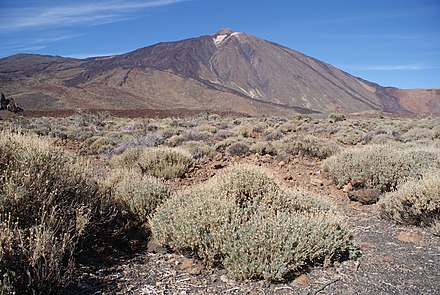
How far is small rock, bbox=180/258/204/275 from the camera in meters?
3.80

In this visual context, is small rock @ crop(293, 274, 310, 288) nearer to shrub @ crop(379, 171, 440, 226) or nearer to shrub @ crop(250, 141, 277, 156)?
shrub @ crop(379, 171, 440, 226)

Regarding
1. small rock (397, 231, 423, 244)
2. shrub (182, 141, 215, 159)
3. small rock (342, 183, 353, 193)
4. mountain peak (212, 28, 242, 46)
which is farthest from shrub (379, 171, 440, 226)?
mountain peak (212, 28, 242, 46)

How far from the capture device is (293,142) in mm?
11047

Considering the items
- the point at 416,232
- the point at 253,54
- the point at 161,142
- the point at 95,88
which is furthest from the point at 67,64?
the point at 416,232

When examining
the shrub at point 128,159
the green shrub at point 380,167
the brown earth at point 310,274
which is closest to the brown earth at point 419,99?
the green shrub at point 380,167

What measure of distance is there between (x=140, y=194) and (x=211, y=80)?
447 feet

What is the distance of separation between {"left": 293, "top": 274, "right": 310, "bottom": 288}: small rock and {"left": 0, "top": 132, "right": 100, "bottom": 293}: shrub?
7.09 ft

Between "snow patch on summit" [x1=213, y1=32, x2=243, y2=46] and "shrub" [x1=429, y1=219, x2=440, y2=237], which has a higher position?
"snow patch on summit" [x1=213, y1=32, x2=243, y2=46]

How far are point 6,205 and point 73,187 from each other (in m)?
0.80

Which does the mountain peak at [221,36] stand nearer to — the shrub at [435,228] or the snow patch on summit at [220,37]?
the snow patch on summit at [220,37]

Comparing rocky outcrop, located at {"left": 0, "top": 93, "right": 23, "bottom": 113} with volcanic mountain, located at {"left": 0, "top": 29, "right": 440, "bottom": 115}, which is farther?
volcanic mountain, located at {"left": 0, "top": 29, "right": 440, "bottom": 115}

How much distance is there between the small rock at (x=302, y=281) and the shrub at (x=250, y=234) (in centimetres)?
11

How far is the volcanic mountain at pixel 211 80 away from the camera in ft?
246

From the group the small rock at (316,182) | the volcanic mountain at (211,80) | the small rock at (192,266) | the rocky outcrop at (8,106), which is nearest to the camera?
the small rock at (192,266)
